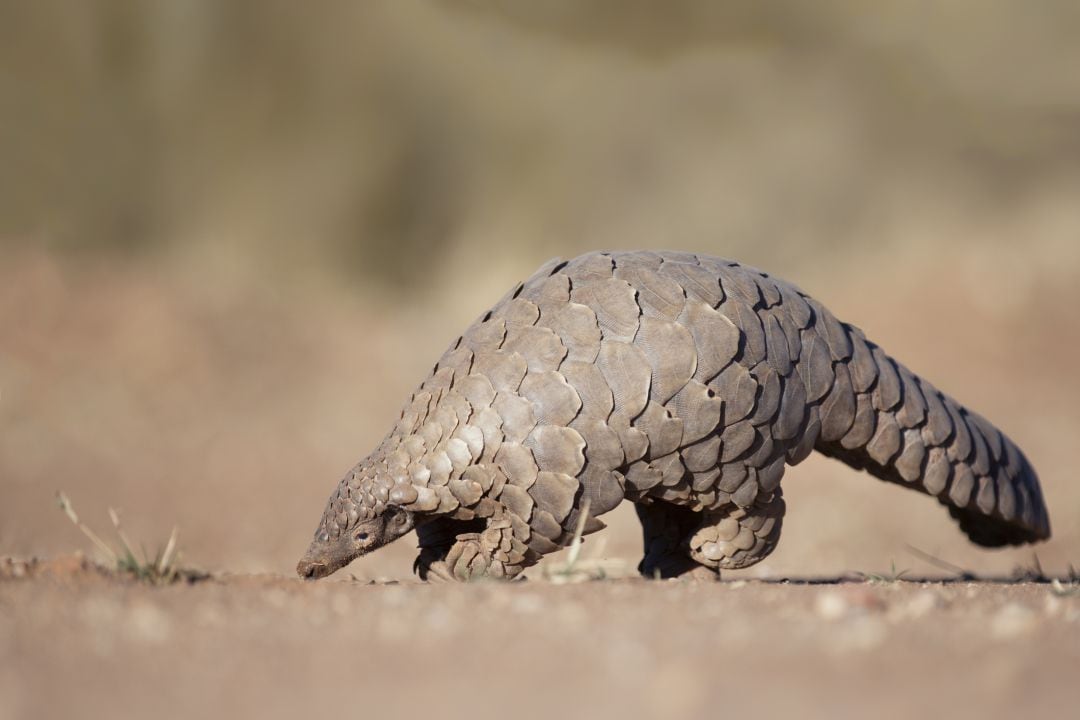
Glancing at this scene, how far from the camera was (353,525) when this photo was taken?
12.9ft

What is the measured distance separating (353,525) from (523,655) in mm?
1858

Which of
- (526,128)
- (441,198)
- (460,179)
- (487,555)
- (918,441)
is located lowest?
(487,555)

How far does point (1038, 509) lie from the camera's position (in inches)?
190

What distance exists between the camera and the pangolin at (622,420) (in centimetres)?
370

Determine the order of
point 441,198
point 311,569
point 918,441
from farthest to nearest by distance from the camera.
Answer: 1. point 441,198
2. point 918,441
3. point 311,569

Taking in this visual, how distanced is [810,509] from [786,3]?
6969 mm

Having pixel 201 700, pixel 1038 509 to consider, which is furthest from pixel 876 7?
pixel 201 700

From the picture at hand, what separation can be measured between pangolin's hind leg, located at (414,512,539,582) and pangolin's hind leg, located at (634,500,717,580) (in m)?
0.74

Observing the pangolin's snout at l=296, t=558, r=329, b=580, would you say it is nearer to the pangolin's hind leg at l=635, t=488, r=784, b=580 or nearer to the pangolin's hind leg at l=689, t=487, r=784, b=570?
the pangolin's hind leg at l=635, t=488, r=784, b=580

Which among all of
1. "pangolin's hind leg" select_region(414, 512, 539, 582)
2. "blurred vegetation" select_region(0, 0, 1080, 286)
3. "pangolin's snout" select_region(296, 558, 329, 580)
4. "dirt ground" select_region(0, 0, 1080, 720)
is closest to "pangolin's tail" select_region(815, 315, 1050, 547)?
"pangolin's hind leg" select_region(414, 512, 539, 582)

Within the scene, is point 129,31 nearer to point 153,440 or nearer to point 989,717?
point 153,440

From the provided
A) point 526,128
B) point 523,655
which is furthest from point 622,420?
point 526,128

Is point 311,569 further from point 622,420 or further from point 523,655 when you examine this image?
point 523,655

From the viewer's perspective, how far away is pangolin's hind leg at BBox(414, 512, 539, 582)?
152 inches
